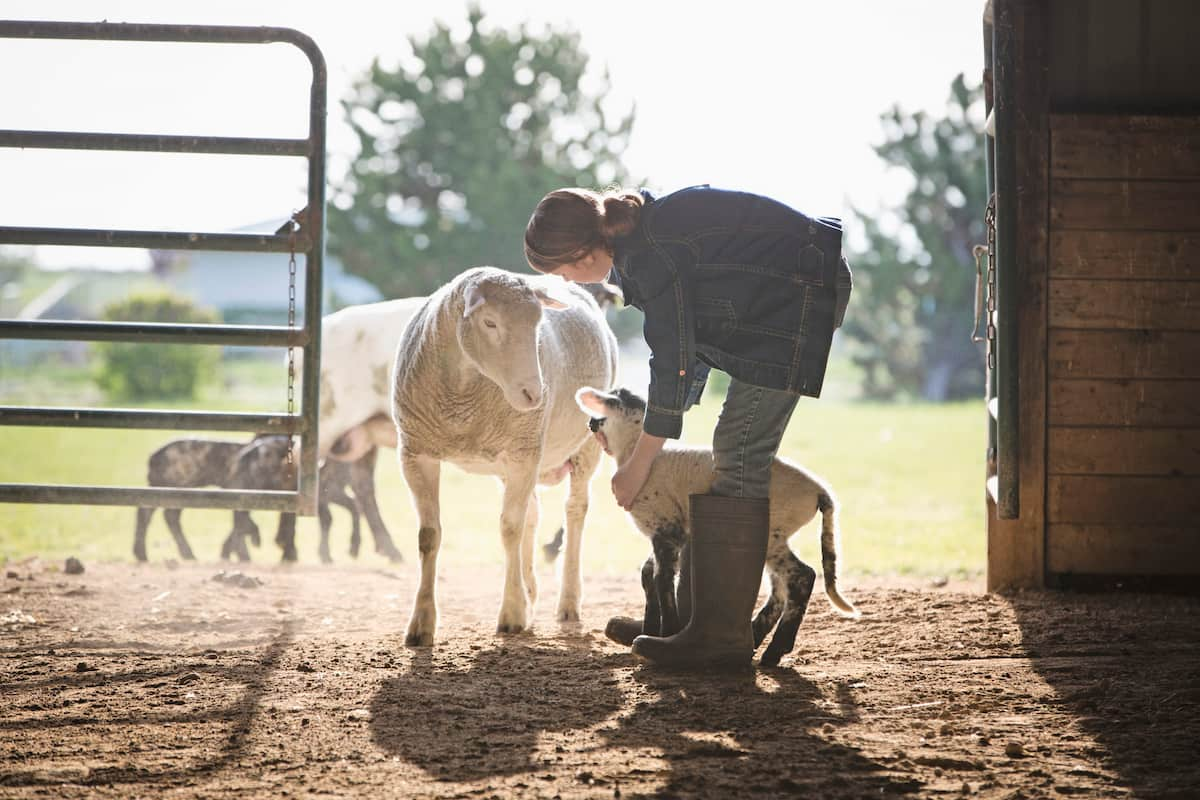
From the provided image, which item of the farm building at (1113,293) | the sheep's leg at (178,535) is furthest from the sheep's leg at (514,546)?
the sheep's leg at (178,535)

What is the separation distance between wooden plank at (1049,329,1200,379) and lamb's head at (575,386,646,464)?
2385mm

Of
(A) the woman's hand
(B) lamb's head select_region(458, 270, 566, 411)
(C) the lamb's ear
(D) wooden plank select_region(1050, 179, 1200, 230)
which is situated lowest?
(A) the woman's hand

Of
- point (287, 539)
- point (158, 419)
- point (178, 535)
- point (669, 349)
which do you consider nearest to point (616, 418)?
point (669, 349)

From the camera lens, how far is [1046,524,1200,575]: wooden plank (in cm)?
594

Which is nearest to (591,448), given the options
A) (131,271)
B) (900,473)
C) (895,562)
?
(895,562)

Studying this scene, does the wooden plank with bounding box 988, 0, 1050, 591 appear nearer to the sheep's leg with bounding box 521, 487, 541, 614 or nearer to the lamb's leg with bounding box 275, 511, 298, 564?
the sheep's leg with bounding box 521, 487, 541, 614

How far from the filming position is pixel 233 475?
8.80 meters

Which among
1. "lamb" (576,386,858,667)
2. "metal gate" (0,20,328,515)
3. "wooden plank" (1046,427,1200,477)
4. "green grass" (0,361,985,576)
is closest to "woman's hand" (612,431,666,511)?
"lamb" (576,386,858,667)

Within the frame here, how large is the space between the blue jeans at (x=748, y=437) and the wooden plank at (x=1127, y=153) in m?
2.67

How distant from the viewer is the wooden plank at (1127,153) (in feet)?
19.5

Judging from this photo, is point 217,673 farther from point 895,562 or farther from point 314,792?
point 895,562

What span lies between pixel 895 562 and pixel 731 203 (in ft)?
15.9

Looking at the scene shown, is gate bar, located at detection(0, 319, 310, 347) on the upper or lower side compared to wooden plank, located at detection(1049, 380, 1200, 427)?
upper

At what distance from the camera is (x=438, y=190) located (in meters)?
27.8
